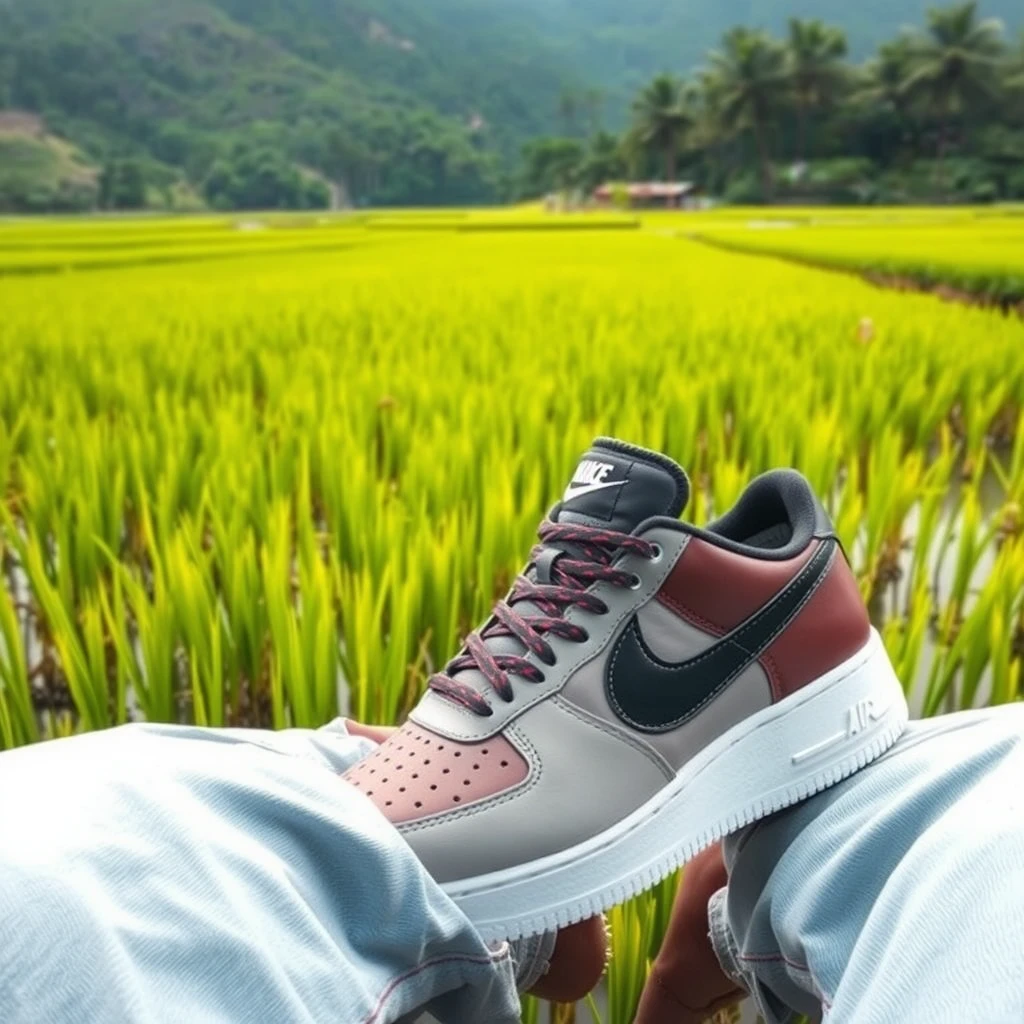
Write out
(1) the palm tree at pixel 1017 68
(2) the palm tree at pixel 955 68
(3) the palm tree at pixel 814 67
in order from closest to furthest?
(1) the palm tree at pixel 1017 68
(2) the palm tree at pixel 955 68
(3) the palm tree at pixel 814 67

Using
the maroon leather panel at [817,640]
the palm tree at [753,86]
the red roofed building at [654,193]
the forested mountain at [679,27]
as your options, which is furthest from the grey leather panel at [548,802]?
the forested mountain at [679,27]

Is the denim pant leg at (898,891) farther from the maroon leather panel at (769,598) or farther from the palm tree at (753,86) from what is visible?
the palm tree at (753,86)

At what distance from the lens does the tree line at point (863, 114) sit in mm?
29547

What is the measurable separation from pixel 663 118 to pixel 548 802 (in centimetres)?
3815

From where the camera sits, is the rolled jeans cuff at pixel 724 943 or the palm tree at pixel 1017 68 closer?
the rolled jeans cuff at pixel 724 943

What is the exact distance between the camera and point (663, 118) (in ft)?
118

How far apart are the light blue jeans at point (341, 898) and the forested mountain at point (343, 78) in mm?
44198

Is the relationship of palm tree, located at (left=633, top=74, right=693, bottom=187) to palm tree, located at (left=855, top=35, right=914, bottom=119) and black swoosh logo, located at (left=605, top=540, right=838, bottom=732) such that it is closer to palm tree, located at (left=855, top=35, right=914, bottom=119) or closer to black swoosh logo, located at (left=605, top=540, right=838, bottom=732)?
palm tree, located at (left=855, top=35, right=914, bottom=119)

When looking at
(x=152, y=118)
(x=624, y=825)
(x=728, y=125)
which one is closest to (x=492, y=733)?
(x=624, y=825)

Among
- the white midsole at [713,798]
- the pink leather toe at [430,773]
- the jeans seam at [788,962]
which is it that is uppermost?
the pink leather toe at [430,773]

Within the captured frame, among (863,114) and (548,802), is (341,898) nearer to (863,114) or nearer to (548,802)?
(548,802)

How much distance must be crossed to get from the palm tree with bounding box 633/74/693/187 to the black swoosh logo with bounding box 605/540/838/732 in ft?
122

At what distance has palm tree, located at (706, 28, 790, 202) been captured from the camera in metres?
31.8

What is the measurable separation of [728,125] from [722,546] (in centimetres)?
3511
